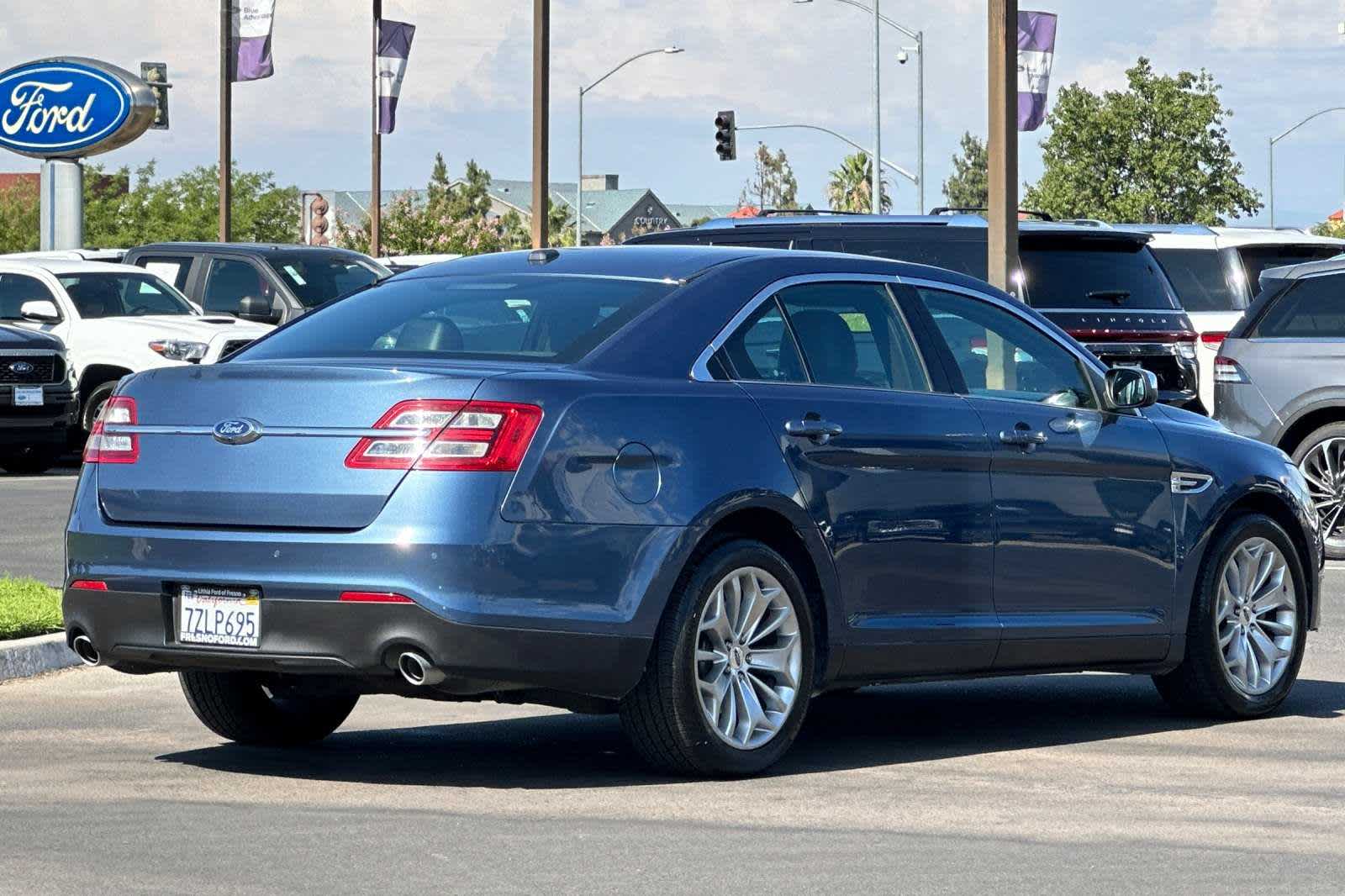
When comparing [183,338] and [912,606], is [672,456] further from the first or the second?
[183,338]

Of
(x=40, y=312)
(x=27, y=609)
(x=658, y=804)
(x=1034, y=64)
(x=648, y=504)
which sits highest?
(x=1034, y=64)

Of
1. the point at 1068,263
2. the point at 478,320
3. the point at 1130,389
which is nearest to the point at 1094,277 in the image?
the point at 1068,263

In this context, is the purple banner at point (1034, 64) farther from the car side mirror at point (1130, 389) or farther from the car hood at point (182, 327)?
the car side mirror at point (1130, 389)

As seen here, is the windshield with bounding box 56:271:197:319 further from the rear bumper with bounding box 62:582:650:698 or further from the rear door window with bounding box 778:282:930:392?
the rear bumper with bounding box 62:582:650:698

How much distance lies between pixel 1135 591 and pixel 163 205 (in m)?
62.2

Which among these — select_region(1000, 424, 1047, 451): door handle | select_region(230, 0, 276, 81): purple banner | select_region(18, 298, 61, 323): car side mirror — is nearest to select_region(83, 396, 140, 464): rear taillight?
select_region(1000, 424, 1047, 451): door handle

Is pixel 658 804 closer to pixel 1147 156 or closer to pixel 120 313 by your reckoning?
pixel 120 313

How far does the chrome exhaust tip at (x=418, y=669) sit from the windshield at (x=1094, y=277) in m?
12.3

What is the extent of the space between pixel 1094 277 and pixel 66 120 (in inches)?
836

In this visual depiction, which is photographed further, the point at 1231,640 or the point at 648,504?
the point at 1231,640

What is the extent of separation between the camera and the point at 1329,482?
15.4 metres

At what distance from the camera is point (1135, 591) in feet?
28.4

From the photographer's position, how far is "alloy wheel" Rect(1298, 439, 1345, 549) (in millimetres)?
15320

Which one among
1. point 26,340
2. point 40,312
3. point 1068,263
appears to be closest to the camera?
point 1068,263
